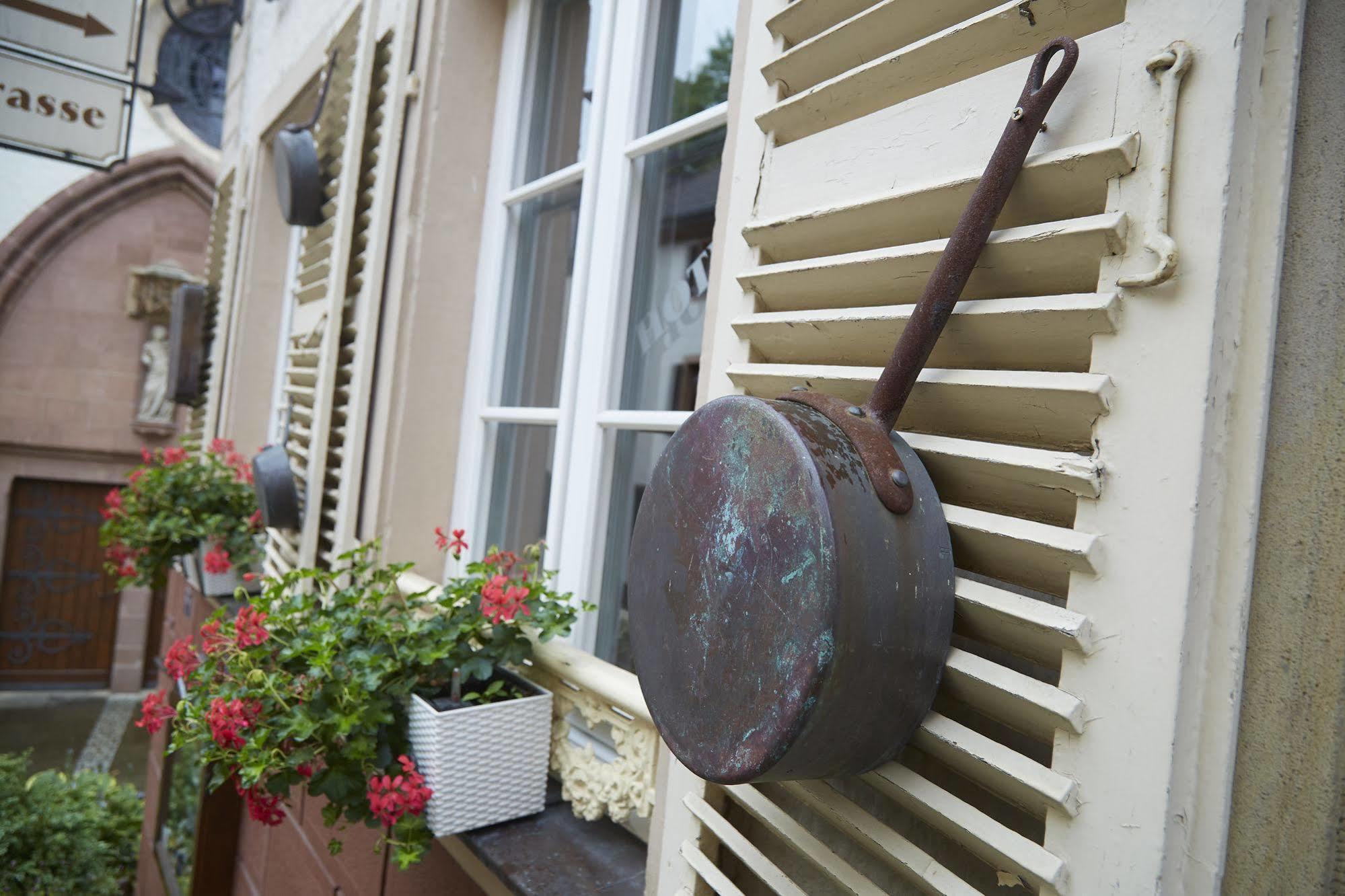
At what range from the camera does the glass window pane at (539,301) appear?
2152 mm

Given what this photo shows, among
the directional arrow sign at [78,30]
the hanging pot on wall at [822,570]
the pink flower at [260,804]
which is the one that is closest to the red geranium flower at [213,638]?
the pink flower at [260,804]

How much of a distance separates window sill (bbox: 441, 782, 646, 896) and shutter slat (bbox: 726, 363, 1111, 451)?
0.86 meters

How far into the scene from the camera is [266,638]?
1.61 m

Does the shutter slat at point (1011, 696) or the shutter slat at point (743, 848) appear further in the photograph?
the shutter slat at point (743, 848)

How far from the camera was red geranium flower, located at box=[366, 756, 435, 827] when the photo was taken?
1.40 metres

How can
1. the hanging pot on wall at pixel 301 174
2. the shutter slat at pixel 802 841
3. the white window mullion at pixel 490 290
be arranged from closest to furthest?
the shutter slat at pixel 802 841 < the white window mullion at pixel 490 290 < the hanging pot on wall at pixel 301 174

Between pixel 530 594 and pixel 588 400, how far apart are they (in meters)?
0.47

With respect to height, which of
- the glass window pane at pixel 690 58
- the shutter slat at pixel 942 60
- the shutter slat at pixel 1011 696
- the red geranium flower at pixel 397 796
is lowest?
the red geranium flower at pixel 397 796

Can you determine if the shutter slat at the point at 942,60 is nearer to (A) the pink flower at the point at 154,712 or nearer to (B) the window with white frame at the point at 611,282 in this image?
(B) the window with white frame at the point at 611,282

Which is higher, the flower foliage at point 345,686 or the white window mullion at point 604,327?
the white window mullion at point 604,327

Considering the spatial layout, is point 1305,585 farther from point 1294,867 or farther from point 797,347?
point 797,347

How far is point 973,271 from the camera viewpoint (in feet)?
2.70

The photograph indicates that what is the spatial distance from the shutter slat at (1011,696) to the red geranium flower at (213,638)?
4.41 feet

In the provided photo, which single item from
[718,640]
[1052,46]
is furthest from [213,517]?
[1052,46]
